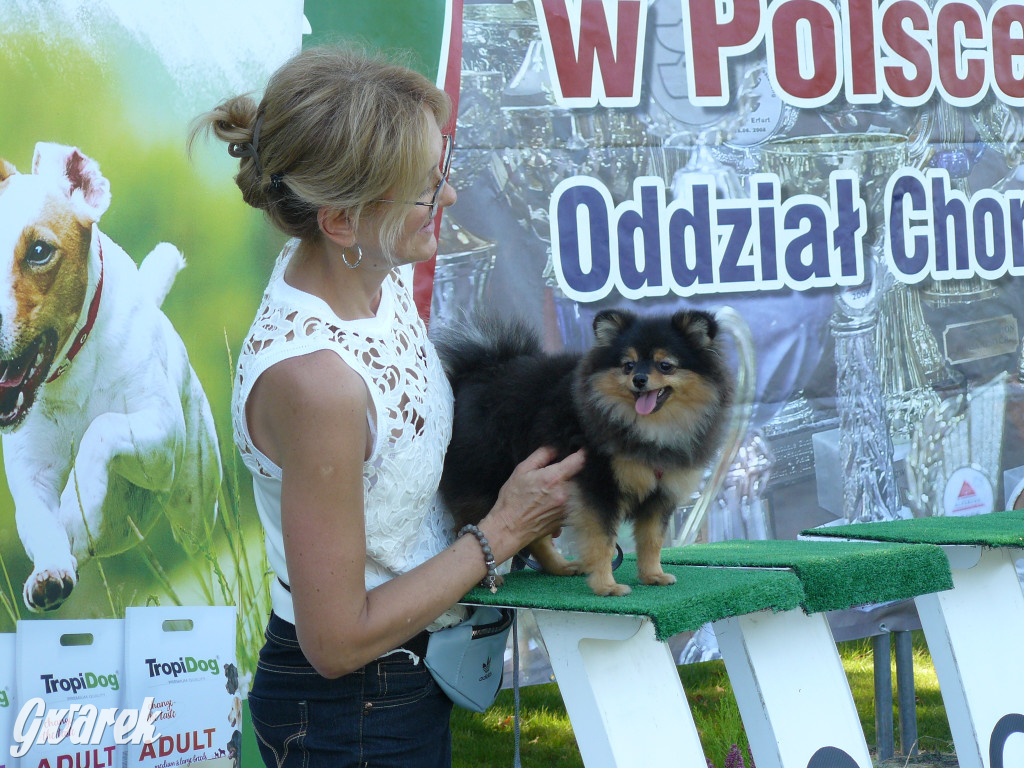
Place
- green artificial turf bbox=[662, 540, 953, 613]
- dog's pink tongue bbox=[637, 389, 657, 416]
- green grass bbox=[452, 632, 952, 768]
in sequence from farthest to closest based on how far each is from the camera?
green grass bbox=[452, 632, 952, 768] → dog's pink tongue bbox=[637, 389, 657, 416] → green artificial turf bbox=[662, 540, 953, 613]

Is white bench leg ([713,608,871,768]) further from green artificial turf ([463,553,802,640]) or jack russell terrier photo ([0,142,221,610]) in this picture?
jack russell terrier photo ([0,142,221,610])

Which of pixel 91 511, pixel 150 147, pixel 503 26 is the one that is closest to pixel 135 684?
pixel 91 511

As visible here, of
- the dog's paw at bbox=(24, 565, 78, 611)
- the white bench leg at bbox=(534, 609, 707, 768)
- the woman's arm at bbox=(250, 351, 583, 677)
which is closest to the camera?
the woman's arm at bbox=(250, 351, 583, 677)

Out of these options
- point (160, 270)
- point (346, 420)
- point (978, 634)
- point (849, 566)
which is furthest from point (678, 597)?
point (160, 270)

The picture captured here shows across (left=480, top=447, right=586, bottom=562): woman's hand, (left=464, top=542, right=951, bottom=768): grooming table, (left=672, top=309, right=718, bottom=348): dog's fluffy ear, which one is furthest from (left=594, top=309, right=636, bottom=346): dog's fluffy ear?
(left=464, top=542, right=951, bottom=768): grooming table

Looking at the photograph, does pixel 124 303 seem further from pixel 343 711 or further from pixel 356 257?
pixel 343 711

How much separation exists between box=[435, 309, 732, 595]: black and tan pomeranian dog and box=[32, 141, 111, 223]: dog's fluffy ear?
55.0 inches

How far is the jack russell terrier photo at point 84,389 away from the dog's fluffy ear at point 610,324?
1.50m

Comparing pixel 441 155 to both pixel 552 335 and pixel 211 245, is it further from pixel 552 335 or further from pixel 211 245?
pixel 552 335

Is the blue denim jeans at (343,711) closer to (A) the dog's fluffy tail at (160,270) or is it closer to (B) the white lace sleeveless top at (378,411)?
(B) the white lace sleeveless top at (378,411)

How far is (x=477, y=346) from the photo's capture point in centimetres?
226

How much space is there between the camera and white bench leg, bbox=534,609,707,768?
5.67 ft

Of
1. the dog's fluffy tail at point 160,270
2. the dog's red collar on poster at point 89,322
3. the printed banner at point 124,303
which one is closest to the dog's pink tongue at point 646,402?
the printed banner at point 124,303

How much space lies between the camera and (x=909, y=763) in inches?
158
